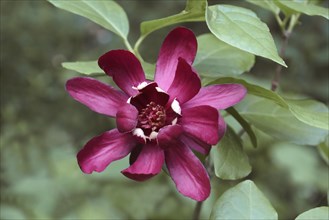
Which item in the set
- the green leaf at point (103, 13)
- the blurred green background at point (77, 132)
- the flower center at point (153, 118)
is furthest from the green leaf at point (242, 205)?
the blurred green background at point (77, 132)

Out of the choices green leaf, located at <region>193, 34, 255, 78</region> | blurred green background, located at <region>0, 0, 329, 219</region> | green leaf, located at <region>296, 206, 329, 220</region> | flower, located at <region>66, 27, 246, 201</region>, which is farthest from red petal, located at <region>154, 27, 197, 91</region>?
blurred green background, located at <region>0, 0, 329, 219</region>

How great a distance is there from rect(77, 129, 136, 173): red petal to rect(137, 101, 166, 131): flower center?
0.02m

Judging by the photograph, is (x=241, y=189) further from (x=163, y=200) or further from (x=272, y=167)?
(x=272, y=167)

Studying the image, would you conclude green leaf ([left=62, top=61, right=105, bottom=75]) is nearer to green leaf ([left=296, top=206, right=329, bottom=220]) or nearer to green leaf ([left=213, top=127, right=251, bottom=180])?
green leaf ([left=213, top=127, right=251, bottom=180])

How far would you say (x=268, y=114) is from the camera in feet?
3.09

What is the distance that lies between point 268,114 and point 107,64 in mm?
270

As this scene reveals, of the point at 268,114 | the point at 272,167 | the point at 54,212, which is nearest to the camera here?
the point at 268,114

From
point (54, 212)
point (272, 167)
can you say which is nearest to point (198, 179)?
point (54, 212)

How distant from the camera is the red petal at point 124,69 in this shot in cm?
77

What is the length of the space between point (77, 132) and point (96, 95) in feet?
6.76

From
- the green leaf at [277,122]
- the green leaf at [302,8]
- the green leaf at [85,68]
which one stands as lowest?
the green leaf at [277,122]

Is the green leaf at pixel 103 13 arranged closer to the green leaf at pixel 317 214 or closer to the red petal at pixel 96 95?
the red petal at pixel 96 95

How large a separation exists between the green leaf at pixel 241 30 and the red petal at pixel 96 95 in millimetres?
136

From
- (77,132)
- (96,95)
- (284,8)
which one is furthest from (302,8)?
(77,132)
